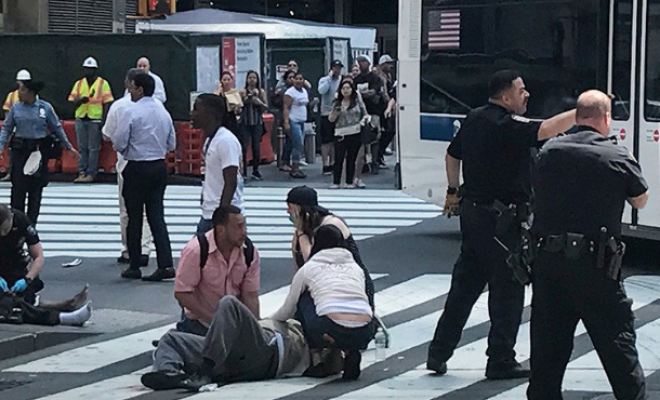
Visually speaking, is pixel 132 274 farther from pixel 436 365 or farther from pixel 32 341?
pixel 436 365

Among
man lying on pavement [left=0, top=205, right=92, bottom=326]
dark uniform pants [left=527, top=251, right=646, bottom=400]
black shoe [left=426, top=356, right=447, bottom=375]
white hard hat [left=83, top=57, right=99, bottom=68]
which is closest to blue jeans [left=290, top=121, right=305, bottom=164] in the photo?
white hard hat [left=83, top=57, right=99, bottom=68]

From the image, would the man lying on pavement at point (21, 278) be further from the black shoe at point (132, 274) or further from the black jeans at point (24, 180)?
the black jeans at point (24, 180)

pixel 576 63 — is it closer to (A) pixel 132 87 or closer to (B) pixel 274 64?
(A) pixel 132 87

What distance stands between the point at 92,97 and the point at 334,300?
43.3 feet

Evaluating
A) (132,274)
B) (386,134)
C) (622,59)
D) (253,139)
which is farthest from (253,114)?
(622,59)

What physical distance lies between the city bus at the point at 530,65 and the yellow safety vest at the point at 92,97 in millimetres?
6776

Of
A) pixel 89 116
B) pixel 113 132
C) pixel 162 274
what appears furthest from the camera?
pixel 89 116

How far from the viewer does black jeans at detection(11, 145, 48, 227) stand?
573 inches

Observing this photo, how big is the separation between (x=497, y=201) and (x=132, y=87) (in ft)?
17.1

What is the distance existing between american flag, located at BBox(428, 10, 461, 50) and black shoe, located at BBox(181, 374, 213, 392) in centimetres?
718

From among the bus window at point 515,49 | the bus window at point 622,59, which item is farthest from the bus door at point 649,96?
the bus window at point 515,49

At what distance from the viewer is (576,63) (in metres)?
13.5

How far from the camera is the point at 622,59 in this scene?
13016 mm

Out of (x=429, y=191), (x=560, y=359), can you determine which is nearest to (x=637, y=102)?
(x=429, y=191)
